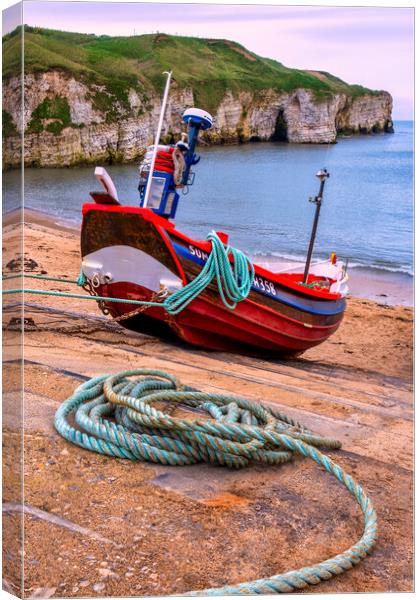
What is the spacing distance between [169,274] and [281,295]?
2.25ft

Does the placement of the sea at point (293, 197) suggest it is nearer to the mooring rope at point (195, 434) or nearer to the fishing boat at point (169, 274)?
the fishing boat at point (169, 274)

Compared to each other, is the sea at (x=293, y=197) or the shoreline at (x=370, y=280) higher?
the sea at (x=293, y=197)

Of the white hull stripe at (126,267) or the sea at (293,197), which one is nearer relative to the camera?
the sea at (293,197)

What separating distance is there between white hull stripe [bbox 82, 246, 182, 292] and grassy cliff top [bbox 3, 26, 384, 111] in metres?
0.71

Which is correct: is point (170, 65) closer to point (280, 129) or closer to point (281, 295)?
point (280, 129)

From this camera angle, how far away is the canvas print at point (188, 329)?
1.63 m

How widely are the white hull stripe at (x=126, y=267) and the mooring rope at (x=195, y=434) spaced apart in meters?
1.12

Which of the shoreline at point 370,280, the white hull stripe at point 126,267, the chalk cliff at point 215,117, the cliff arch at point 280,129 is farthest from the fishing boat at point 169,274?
the shoreline at point 370,280

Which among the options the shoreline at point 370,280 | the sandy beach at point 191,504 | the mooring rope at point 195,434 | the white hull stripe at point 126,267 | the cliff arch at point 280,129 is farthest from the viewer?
the shoreline at point 370,280

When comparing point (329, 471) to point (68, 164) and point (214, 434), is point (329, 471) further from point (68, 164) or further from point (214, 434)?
point (68, 164)

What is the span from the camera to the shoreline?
4.14m

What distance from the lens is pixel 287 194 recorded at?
4621 mm

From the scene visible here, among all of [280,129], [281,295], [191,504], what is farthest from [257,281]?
[191,504]

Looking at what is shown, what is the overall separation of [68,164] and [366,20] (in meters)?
1.28
